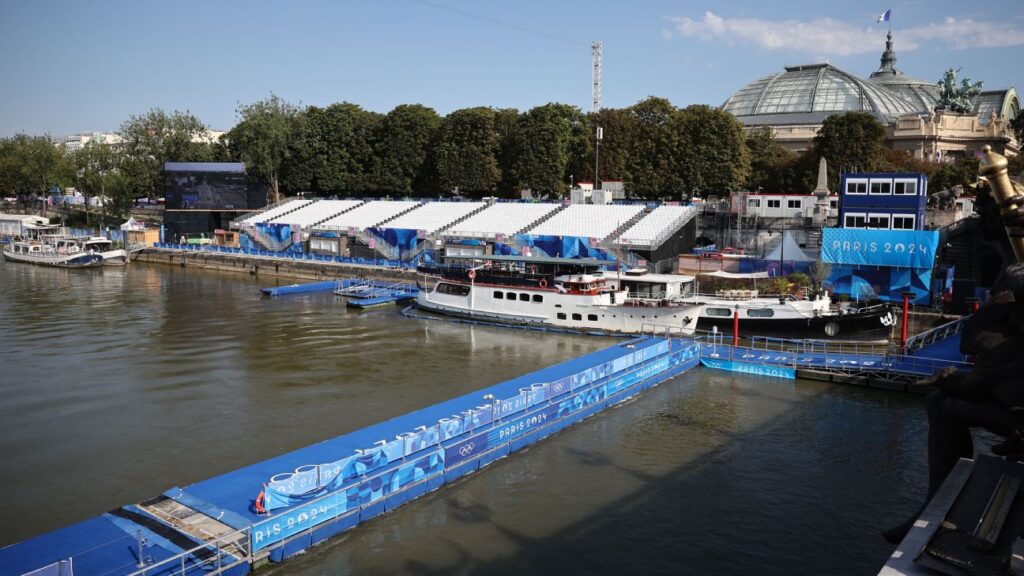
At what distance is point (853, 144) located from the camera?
3189 inches

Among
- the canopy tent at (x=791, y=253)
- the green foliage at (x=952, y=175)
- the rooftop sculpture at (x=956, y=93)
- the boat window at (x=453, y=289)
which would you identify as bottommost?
the boat window at (x=453, y=289)

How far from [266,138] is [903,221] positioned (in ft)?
277

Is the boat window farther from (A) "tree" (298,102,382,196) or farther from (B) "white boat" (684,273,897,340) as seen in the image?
(A) "tree" (298,102,382,196)

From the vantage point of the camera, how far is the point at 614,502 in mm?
24469

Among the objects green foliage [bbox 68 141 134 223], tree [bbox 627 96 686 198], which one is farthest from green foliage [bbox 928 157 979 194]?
green foliage [bbox 68 141 134 223]

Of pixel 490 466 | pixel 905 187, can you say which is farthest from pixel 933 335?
pixel 490 466

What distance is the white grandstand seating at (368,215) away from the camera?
90688mm

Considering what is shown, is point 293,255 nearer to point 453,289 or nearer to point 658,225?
point 453,289

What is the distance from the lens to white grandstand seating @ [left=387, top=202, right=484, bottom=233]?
279ft

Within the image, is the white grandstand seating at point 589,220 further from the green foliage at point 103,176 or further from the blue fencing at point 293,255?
the green foliage at point 103,176

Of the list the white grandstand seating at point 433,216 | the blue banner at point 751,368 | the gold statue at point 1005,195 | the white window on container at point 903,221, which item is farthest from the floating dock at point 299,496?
the white grandstand seating at point 433,216

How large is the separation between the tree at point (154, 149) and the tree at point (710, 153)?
248ft

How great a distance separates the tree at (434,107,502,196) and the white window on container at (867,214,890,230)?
5081cm

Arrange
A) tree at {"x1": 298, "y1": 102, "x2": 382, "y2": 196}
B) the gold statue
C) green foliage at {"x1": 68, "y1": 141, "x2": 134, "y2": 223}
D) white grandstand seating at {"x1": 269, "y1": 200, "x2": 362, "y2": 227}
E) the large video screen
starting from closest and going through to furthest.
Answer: the gold statue
white grandstand seating at {"x1": 269, "y1": 200, "x2": 362, "y2": 227}
the large video screen
tree at {"x1": 298, "y1": 102, "x2": 382, "y2": 196}
green foliage at {"x1": 68, "y1": 141, "x2": 134, "y2": 223}
